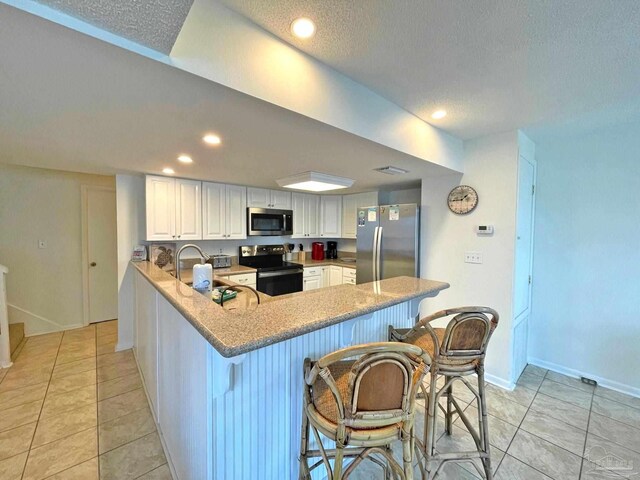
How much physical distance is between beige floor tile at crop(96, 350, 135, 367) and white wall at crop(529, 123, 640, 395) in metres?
4.61

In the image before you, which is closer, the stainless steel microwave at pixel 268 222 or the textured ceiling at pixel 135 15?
the textured ceiling at pixel 135 15

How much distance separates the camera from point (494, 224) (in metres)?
2.65

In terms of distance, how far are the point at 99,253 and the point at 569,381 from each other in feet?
20.3

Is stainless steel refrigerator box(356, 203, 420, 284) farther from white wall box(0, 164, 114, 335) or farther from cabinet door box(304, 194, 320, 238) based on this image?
white wall box(0, 164, 114, 335)

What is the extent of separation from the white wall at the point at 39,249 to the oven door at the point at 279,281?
8.97ft

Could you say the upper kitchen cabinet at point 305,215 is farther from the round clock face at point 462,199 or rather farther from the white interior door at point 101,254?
the white interior door at point 101,254

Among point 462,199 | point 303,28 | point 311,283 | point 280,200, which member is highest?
point 303,28

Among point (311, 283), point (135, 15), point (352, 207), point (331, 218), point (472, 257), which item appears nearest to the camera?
point (135, 15)

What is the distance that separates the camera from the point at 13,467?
1655mm

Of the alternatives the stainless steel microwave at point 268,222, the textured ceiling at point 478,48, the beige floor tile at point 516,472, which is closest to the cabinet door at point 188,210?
the stainless steel microwave at point 268,222

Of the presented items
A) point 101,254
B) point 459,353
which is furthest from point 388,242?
point 101,254

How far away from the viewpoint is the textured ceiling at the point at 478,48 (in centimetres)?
112

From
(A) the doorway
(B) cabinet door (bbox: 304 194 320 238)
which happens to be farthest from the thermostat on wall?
(A) the doorway

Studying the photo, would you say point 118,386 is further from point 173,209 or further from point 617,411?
point 617,411
